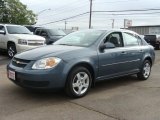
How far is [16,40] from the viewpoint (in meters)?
13.5

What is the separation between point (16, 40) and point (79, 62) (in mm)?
7863

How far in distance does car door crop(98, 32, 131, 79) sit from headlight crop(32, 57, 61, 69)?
1199mm

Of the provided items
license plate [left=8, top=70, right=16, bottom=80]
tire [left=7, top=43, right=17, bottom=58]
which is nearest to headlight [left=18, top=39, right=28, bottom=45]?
tire [left=7, top=43, right=17, bottom=58]

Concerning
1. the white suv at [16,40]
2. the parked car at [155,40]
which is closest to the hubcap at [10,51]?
the white suv at [16,40]

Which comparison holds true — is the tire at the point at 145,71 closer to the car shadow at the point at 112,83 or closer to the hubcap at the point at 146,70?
the hubcap at the point at 146,70

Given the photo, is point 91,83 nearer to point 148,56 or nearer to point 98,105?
point 98,105

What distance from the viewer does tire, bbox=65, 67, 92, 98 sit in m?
6.02

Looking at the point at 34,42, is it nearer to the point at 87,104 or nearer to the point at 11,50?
the point at 11,50

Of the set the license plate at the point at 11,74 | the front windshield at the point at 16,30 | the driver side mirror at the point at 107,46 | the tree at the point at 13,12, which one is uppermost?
the tree at the point at 13,12

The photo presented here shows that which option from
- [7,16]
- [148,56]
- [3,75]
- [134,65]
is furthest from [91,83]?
[7,16]

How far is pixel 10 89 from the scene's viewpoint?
6812 mm

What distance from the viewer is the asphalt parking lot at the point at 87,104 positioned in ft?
16.8

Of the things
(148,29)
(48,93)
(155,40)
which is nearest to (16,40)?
(48,93)

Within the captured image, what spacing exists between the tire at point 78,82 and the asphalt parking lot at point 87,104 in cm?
14
